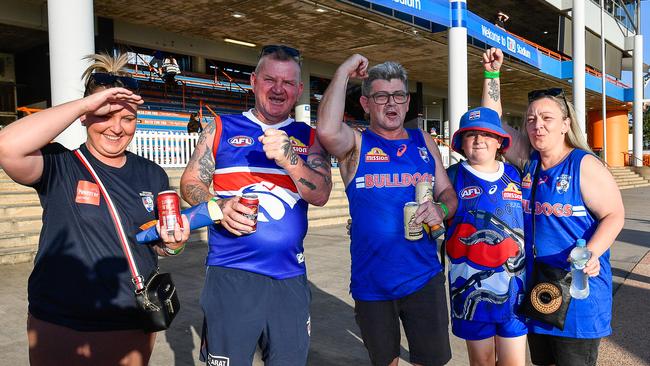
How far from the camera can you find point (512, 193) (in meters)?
2.87

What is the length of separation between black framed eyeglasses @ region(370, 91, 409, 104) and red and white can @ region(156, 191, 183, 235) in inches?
52.2

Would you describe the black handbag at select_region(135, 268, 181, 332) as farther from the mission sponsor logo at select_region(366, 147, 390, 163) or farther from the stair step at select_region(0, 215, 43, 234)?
the stair step at select_region(0, 215, 43, 234)

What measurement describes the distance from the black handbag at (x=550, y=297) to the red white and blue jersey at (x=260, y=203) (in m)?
1.28

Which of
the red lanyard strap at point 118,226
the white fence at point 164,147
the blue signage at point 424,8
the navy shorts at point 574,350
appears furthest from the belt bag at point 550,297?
the blue signage at point 424,8

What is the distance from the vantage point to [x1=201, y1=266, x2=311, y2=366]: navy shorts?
2357 mm

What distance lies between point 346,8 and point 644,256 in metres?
9.88

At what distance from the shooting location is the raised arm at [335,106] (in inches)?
97.5

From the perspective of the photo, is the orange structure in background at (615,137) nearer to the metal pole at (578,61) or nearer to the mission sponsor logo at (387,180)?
the metal pole at (578,61)

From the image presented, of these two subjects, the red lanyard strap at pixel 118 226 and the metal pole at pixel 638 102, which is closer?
the red lanyard strap at pixel 118 226

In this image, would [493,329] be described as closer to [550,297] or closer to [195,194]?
[550,297]

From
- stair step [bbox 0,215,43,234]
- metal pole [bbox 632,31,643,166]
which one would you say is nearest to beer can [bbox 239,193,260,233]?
stair step [bbox 0,215,43,234]

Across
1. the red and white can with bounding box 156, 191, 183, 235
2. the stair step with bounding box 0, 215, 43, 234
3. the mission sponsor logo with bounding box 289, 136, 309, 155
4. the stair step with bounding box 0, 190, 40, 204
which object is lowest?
the stair step with bounding box 0, 215, 43, 234

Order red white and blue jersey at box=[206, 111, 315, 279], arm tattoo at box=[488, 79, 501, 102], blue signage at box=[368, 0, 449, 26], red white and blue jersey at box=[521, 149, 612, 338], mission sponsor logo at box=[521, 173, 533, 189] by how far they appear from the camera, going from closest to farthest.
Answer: red white and blue jersey at box=[206, 111, 315, 279] < red white and blue jersey at box=[521, 149, 612, 338] < mission sponsor logo at box=[521, 173, 533, 189] < arm tattoo at box=[488, 79, 501, 102] < blue signage at box=[368, 0, 449, 26]

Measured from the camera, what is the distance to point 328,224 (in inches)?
499
